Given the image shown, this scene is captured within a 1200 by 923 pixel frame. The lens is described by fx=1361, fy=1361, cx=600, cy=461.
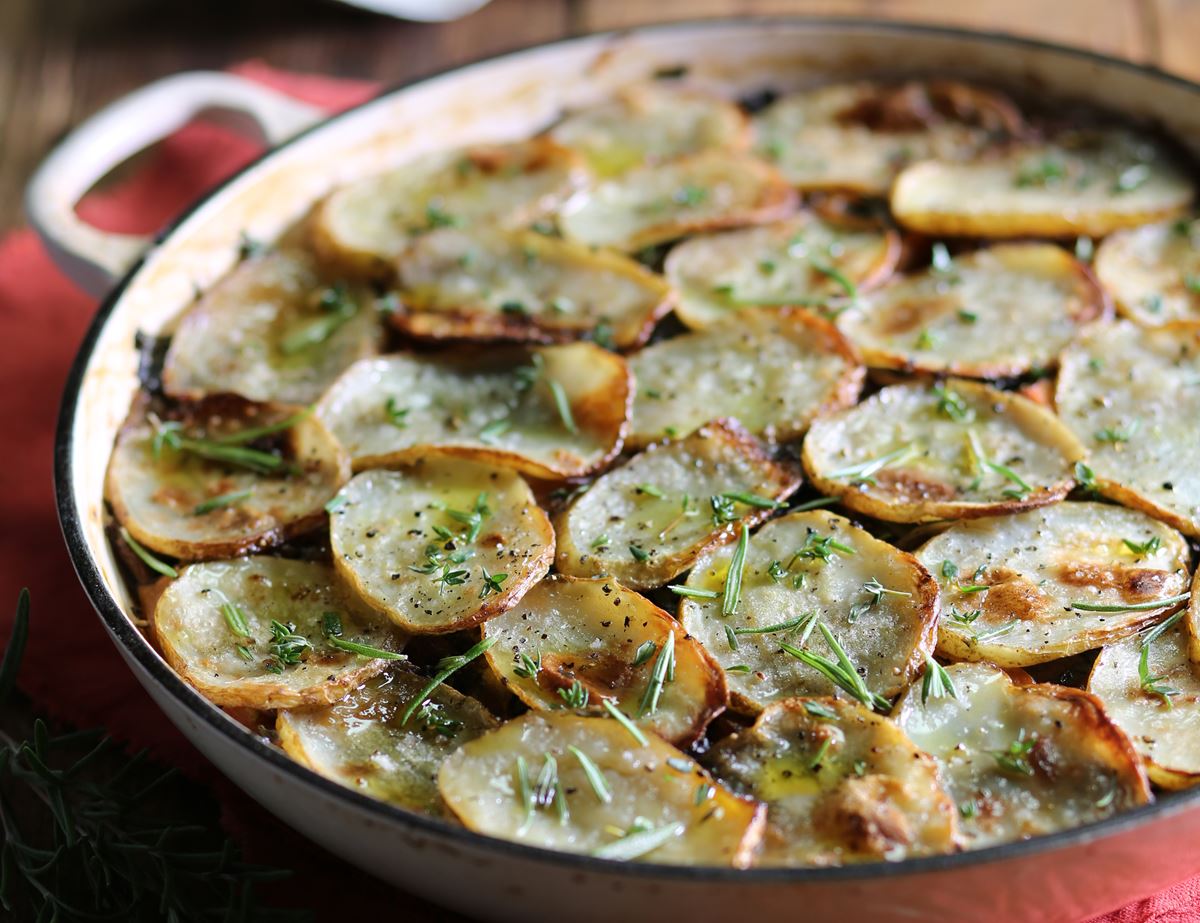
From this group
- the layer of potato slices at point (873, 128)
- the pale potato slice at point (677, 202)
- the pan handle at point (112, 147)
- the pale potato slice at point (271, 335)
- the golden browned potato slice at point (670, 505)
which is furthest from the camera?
the layer of potato slices at point (873, 128)

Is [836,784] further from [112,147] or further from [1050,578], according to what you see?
[112,147]

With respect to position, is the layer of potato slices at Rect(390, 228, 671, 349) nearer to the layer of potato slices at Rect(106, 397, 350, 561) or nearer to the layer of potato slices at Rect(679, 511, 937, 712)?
the layer of potato slices at Rect(106, 397, 350, 561)

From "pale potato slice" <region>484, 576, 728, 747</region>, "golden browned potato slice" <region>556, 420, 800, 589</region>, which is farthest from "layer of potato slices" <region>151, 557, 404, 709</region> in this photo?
"golden browned potato slice" <region>556, 420, 800, 589</region>

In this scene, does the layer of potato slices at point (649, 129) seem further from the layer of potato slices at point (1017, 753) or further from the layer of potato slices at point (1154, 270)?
the layer of potato slices at point (1017, 753)

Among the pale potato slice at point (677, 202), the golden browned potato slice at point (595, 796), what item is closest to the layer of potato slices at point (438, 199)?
the pale potato slice at point (677, 202)

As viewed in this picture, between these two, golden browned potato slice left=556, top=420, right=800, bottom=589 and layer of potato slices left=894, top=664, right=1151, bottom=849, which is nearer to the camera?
layer of potato slices left=894, top=664, right=1151, bottom=849
